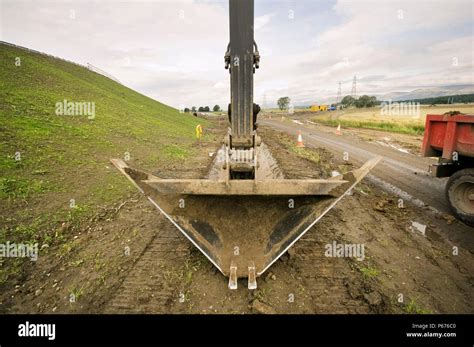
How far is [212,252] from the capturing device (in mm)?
3297

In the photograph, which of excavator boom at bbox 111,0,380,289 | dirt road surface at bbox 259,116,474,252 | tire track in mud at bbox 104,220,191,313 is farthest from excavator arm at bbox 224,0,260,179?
dirt road surface at bbox 259,116,474,252

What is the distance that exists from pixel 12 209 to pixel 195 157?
6.92 meters

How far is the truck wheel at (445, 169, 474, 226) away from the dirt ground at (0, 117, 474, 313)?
39 centimetres

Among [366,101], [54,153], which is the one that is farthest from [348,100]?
[54,153]

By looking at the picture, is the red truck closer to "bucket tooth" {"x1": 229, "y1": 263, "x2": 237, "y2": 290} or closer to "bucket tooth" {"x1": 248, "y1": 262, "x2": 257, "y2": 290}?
"bucket tooth" {"x1": 248, "y1": 262, "x2": 257, "y2": 290}

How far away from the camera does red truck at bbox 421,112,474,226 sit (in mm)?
5266

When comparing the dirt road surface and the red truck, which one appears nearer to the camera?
the dirt road surface

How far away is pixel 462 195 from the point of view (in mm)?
5422

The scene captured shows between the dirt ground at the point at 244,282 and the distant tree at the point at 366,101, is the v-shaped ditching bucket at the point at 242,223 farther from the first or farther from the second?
the distant tree at the point at 366,101

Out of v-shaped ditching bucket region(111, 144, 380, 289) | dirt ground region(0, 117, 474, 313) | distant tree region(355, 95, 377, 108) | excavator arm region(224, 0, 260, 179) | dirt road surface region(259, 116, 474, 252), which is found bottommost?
dirt ground region(0, 117, 474, 313)

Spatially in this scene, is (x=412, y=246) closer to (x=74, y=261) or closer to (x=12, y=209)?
(x=74, y=261)

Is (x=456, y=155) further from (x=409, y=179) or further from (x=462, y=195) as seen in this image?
(x=409, y=179)

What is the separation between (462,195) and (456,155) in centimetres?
87
